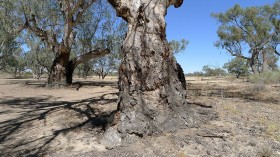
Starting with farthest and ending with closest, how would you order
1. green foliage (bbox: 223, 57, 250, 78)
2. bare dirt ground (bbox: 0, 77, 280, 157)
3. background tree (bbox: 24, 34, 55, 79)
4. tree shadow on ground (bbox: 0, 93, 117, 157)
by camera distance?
green foliage (bbox: 223, 57, 250, 78)
background tree (bbox: 24, 34, 55, 79)
tree shadow on ground (bbox: 0, 93, 117, 157)
bare dirt ground (bbox: 0, 77, 280, 157)

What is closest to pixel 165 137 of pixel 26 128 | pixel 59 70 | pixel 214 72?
pixel 26 128

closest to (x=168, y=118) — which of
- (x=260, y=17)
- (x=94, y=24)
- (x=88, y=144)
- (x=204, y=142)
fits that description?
(x=204, y=142)

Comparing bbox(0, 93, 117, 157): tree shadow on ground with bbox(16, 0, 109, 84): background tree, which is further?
bbox(16, 0, 109, 84): background tree

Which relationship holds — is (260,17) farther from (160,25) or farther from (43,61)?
(43,61)

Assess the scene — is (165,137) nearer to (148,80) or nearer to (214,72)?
(148,80)

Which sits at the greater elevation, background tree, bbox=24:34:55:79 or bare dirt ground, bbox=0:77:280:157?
background tree, bbox=24:34:55:79

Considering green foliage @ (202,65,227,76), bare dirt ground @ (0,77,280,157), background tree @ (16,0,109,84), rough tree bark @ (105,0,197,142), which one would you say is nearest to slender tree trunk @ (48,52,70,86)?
background tree @ (16,0,109,84)

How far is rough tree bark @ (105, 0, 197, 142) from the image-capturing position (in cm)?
505

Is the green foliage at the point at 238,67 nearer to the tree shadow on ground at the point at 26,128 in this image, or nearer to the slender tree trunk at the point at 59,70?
the slender tree trunk at the point at 59,70

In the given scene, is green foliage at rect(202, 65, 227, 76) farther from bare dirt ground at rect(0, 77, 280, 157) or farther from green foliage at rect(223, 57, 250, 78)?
bare dirt ground at rect(0, 77, 280, 157)

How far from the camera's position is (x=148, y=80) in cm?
524

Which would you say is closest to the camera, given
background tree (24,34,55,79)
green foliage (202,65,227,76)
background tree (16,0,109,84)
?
background tree (16,0,109,84)

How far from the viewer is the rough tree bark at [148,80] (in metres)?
5.05

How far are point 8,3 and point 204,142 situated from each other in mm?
12980
